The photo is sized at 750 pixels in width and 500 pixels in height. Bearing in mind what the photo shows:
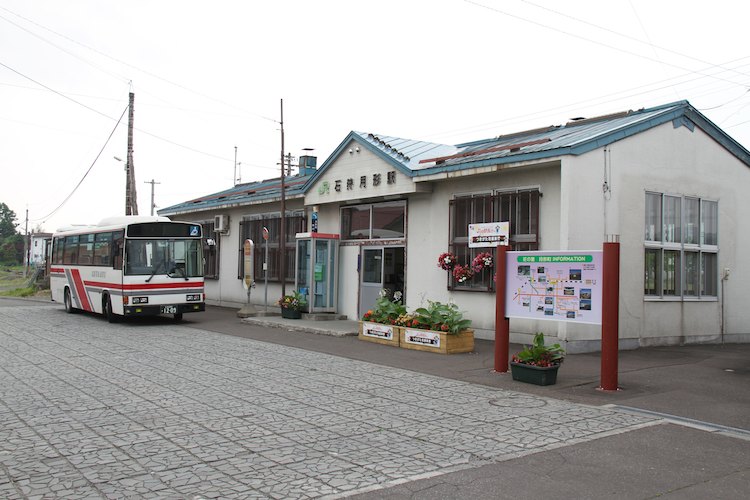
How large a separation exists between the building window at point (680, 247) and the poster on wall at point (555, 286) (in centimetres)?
518

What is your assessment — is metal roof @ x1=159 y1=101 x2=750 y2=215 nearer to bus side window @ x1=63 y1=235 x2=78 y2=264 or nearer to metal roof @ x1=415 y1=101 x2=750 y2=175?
metal roof @ x1=415 y1=101 x2=750 y2=175

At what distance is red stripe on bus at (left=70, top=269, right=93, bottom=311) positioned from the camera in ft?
69.2

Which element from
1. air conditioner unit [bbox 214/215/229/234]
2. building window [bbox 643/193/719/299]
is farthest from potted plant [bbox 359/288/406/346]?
air conditioner unit [bbox 214/215/229/234]

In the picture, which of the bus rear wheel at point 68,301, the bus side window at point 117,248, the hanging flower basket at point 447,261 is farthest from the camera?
the bus rear wheel at point 68,301

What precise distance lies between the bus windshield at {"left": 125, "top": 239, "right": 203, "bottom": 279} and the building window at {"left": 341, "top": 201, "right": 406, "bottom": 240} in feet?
14.7

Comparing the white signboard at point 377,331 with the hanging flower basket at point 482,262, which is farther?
the hanging flower basket at point 482,262

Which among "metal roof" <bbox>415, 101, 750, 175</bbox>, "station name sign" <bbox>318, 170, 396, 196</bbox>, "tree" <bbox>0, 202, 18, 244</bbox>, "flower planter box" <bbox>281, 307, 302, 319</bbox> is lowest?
"flower planter box" <bbox>281, 307, 302, 319</bbox>

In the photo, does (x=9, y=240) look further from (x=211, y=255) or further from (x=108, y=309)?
(x=108, y=309)

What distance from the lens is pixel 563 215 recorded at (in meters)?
13.0

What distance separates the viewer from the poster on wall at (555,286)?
31.9 feet

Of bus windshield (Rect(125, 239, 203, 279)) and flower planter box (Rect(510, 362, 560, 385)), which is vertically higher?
bus windshield (Rect(125, 239, 203, 279))

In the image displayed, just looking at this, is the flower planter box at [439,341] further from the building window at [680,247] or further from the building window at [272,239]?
the building window at [272,239]

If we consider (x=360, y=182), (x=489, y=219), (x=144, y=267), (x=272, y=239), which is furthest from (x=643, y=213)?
(x=272, y=239)

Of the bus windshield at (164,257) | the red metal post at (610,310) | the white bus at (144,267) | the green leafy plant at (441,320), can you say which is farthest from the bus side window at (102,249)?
the red metal post at (610,310)
